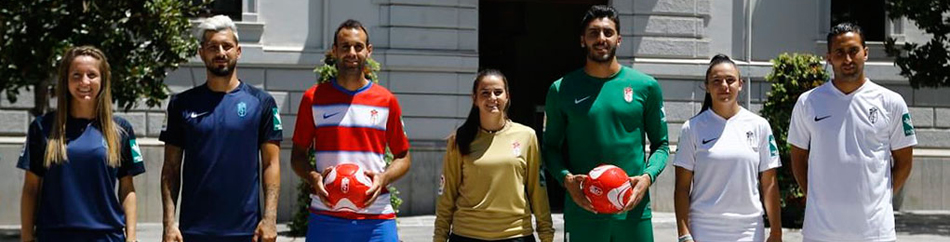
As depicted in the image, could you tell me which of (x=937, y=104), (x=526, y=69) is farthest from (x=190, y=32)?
(x=937, y=104)

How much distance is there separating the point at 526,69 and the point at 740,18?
4.15 m

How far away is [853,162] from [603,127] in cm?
136

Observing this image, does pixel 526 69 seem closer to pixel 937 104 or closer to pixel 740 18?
pixel 740 18

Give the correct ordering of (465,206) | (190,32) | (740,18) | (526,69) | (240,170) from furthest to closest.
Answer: (526,69) → (740,18) → (190,32) → (465,206) → (240,170)

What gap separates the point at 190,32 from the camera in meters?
14.8

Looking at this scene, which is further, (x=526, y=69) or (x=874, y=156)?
(x=526, y=69)

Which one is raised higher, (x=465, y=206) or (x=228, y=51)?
(x=228, y=51)

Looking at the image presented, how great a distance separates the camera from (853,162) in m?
6.43

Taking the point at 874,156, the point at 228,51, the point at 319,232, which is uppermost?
the point at 228,51

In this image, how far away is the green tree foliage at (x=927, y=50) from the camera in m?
16.4

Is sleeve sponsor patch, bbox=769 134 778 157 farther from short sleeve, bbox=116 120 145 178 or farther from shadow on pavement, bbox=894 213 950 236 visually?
shadow on pavement, bbox=894 213 950 236

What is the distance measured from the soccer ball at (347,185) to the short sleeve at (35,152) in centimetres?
144

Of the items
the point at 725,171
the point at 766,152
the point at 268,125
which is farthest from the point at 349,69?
the point at 766,152

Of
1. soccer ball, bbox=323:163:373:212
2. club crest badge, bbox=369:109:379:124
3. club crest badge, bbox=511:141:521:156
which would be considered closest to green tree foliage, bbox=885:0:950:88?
club crest badge, bbox=511:141:521:156
